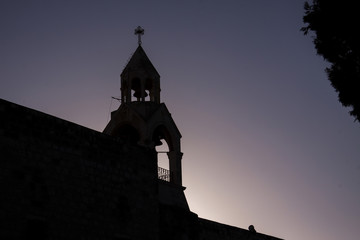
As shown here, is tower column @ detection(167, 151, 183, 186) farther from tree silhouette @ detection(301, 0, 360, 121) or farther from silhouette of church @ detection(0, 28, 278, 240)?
tree silhouette @ detection(301, 0, 360, 121)

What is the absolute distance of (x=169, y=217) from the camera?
643 inches

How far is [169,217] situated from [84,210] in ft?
10.9

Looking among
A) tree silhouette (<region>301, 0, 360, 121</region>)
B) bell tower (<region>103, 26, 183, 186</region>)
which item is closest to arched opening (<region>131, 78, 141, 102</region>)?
bell tower (<region>103, 26, 183, 186</region>)

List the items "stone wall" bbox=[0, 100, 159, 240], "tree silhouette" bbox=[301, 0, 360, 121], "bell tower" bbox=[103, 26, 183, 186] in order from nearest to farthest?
"tree silhouette" bbox=[301, 0, 360, 121] → "stone wall" bbox=[0, 100, 159, 240] → "bell tower" bbox=[103, 26, 183, 186]

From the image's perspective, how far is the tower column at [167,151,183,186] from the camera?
24.2m

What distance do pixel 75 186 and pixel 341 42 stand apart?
6373mm

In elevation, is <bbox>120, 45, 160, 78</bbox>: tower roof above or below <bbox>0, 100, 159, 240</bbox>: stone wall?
above

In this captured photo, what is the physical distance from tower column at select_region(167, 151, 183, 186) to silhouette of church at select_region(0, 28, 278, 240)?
20.5ft

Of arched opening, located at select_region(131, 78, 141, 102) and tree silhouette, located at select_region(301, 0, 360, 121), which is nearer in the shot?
tree silhouette, located at select_region(301, 0, 360, 121)

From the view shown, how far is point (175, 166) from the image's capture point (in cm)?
2442


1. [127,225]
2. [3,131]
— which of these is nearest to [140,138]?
[127,225]

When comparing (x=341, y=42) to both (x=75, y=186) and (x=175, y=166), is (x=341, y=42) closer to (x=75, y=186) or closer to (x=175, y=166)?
(x=75, y=186)

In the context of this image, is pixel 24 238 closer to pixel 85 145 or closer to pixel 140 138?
pixel 85 145

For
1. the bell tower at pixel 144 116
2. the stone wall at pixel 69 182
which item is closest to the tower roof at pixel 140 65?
the bell tower at pixel 144 116
